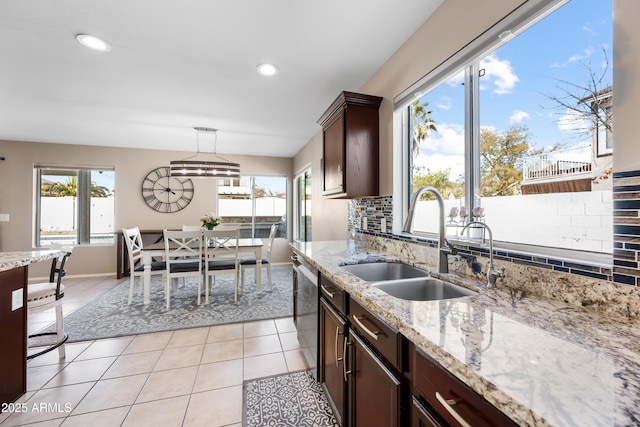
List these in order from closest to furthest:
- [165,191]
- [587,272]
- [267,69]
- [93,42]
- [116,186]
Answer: [587,272]
[93,42]
[267,69]
[116,186]
[165,191]

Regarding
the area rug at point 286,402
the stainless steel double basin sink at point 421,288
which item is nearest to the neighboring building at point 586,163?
the stainless steel double basin sink at point 421,288

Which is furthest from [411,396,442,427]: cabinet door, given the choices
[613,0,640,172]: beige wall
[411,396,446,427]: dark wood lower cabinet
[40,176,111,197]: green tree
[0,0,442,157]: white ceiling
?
[40,176,111,197]: green tree

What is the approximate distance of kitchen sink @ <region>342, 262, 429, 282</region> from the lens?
66.9 inches

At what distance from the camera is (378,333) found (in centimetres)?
98

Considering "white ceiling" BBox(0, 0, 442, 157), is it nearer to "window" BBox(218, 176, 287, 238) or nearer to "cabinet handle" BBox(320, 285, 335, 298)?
"cabinet handle" BBox(320, 285, 335, 298)

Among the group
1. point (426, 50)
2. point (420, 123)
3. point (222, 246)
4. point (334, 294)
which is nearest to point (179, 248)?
point (222, 246)

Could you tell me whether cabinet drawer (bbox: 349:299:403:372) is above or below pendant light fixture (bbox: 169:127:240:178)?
below

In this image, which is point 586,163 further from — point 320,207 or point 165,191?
point 165,191

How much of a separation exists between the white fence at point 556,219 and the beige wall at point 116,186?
200 inches

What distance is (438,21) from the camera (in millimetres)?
1644

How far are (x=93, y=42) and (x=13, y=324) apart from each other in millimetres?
1965

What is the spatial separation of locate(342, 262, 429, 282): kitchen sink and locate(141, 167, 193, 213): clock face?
4771 mm

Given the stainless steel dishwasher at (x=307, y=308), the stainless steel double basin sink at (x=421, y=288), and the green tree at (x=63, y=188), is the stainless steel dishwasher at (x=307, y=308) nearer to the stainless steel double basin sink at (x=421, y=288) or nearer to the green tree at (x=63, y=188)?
the stainless steel double basin sink at (x=421, y=288)

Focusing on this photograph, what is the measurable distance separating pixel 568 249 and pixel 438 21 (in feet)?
4.80
